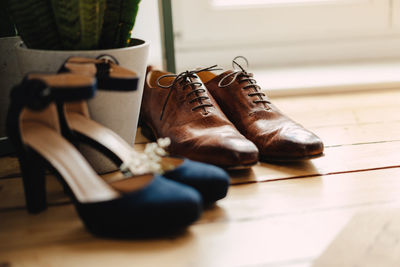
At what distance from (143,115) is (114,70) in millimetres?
377

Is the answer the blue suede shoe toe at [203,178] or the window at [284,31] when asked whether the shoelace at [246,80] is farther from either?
the window at [284,31]

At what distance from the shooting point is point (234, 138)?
0.90 metres

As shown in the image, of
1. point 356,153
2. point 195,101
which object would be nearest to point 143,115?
point 195,101

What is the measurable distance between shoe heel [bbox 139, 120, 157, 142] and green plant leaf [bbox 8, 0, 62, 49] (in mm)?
354

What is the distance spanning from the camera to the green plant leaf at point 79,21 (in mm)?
799

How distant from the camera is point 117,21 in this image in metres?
0.89

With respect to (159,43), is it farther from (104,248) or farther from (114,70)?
(104,248)

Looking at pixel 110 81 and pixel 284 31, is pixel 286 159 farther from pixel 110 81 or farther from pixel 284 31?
pixel 284 31

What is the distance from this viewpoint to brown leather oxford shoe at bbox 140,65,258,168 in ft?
2.87

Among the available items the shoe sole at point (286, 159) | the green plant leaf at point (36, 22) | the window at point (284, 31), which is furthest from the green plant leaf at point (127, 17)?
the window at point (284, 31)

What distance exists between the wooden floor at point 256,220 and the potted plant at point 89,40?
18 centimetres

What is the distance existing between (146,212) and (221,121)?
0.39m

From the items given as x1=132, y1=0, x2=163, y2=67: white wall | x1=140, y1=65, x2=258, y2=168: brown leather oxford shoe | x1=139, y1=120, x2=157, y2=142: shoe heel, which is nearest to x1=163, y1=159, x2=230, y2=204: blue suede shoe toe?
x1=140, y1=65, x2=258, y2=168: brown leather oxford shoe

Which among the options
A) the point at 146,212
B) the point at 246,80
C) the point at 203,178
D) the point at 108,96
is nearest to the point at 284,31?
the point at 246,80
